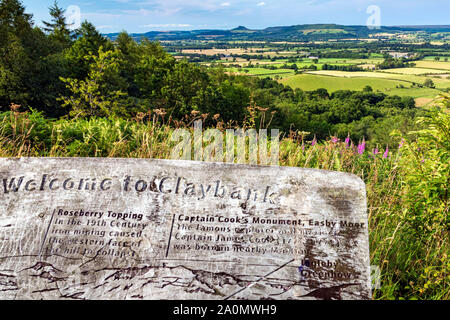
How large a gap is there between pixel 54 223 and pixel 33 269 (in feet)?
1.18

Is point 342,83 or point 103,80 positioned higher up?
point 342,83

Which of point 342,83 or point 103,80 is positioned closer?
point 103,80

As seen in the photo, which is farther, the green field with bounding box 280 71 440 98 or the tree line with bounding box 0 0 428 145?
the green field with bounding box 280 71 440 98

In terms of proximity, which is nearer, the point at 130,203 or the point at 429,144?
the point at 130,203

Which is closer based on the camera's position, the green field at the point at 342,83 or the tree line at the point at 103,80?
the tree line at the point at 103,80

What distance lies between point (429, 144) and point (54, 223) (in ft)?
12.0

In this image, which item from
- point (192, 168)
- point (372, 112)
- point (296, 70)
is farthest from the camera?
point (296, 70)

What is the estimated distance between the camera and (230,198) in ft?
8.39

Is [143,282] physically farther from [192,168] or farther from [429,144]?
[429,144]

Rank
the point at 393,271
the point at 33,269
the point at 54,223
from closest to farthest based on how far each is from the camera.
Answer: the point at 33,269, the point at 54,223, the point at 393,271
